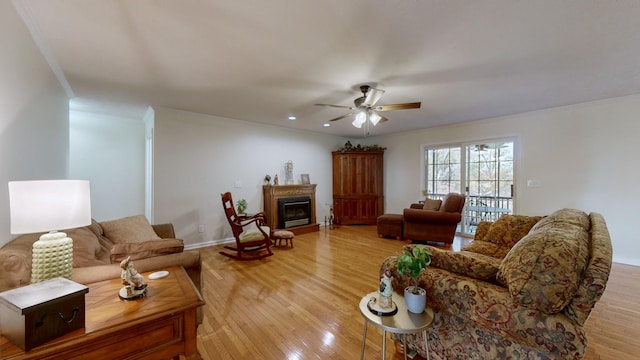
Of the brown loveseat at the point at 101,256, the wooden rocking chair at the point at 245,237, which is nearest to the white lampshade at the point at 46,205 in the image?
the brown loveseat at the point at 101,256

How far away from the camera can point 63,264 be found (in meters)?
1.24

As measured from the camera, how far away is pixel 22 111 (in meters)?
1.82

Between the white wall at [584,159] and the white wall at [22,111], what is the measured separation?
628cm

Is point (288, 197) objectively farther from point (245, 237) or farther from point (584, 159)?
point (584, 159)

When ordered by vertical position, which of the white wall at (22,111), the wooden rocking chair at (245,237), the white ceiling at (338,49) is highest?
the white ceiling at (338,49)

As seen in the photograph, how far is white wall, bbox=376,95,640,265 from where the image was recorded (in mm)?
3562

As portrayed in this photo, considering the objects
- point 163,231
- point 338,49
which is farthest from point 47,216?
point 338,49

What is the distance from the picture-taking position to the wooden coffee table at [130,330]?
914mm

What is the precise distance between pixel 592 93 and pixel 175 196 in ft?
21.4

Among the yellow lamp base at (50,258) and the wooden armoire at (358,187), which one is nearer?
the yellow lamp base at (50,258)

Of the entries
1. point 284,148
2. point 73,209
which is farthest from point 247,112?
point 73,209

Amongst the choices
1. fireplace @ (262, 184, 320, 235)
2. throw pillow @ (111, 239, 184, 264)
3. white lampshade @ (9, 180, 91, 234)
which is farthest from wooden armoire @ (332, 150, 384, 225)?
white lampshade @ (9, 180, 91, 234)

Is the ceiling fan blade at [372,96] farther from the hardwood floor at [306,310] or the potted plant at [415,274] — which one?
the hardwood floor at [306,310]

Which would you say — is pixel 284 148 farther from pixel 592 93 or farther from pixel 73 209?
pixel 592 93
